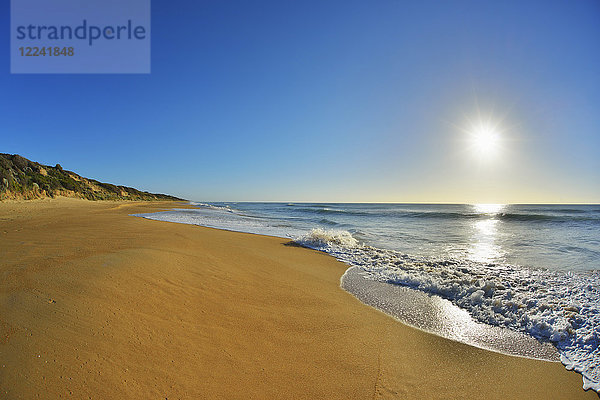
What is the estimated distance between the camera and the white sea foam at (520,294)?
10.5ft

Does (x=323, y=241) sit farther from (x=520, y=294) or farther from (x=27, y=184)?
(x=27, y=184)

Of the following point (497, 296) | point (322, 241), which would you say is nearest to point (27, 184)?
point (322, 241)

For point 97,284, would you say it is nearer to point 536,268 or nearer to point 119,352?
point 119,352

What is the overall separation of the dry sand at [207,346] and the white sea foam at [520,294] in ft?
2.36

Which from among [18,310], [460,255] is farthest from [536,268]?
[18,310]

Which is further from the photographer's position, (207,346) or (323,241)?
(323,241)

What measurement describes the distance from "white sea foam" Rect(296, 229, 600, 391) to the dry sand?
72cm

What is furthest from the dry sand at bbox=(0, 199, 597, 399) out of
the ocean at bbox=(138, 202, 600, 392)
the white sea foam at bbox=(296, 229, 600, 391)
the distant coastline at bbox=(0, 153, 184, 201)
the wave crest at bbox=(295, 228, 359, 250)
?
the distant coastline at bbox=(0, 153, 184, 201)

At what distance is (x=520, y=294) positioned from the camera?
4.62 meters

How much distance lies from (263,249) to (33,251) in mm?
5068

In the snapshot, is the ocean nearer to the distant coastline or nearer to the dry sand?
the dry sand

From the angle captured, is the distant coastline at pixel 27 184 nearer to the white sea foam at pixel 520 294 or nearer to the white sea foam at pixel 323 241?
the white sea foam at pixel 323 241

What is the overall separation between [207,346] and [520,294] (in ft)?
18.3

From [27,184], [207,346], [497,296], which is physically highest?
[27,184]
